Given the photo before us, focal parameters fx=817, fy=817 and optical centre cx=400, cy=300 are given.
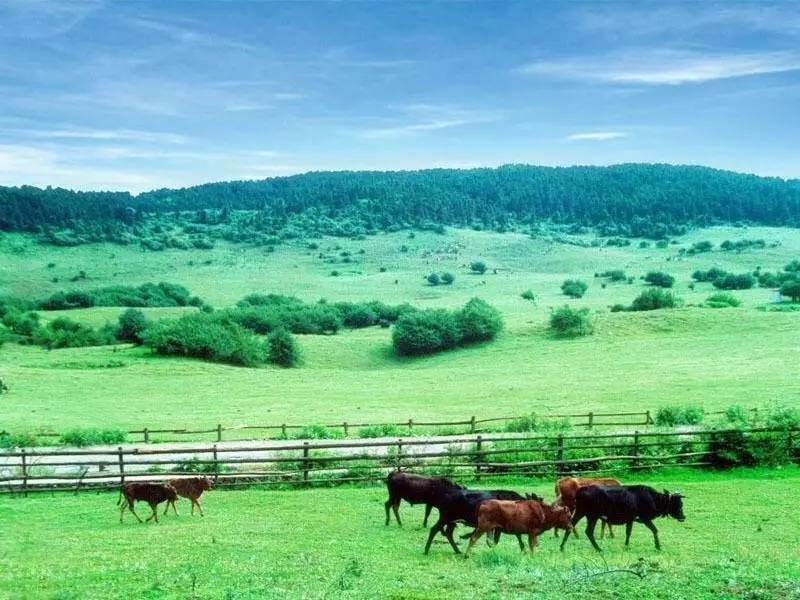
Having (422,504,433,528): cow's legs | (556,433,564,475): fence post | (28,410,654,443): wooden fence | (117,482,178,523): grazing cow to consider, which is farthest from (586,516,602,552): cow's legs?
(28,410,654,443): wooden fence

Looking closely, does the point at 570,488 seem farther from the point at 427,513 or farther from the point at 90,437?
the point at 90,437

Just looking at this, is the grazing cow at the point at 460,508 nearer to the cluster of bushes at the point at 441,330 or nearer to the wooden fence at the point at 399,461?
the wooden fence at the point at 399,461

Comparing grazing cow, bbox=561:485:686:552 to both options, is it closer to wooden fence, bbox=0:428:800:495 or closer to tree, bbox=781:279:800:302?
wooden fence, bbox=0:428:800:495

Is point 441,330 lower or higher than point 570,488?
lower

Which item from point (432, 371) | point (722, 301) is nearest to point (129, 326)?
point (432, 371)

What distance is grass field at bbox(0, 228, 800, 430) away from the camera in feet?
145

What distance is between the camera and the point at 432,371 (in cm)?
6669

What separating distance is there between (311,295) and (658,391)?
3320 inches

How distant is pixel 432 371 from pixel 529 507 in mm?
51389

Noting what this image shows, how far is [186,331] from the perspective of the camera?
224 feet

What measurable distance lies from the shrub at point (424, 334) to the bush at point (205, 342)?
533 inches

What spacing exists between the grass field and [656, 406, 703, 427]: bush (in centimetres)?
662

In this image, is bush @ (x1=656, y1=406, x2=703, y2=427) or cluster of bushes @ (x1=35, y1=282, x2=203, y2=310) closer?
bush @ (x1=656, y1=406, x2=703, y2=427)

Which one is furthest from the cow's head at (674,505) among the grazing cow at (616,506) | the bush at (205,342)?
the bush at (205,342)
